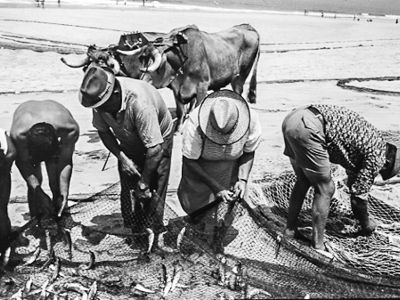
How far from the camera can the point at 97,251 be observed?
18.2ft

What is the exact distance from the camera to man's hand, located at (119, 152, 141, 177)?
5668 millimetres

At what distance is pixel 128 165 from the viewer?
5.67 meters

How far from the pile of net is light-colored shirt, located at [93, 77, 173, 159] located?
91 cm

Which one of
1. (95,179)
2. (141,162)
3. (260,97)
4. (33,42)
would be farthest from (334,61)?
(141,162)

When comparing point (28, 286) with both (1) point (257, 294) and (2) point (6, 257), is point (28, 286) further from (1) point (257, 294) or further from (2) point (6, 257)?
(1) point (257, 294)

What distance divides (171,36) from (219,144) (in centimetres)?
468

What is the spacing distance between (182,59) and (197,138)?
14.5 feet

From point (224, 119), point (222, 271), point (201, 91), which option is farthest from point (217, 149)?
point (201, 91)

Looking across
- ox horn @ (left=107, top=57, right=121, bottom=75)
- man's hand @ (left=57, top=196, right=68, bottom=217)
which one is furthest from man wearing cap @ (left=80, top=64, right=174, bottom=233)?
ox horn @ (left=107, top=57, right=121, bottom=75)

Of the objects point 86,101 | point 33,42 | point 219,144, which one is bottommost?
point 33,42

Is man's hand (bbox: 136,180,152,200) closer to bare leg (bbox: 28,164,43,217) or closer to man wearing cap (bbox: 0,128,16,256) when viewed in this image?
bare leg (bbox: 28,164,43,217)

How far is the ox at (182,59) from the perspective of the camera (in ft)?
29.0

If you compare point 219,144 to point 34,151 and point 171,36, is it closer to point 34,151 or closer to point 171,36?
point 34,151

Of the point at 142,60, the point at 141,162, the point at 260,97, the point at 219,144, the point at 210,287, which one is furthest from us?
the point at 260,97
